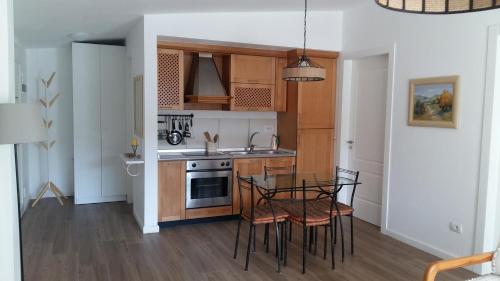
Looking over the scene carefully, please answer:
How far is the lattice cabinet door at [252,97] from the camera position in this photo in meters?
5.27

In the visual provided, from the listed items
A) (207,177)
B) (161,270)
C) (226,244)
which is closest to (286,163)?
(207,177)

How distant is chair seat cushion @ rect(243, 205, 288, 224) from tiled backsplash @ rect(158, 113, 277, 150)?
190cm

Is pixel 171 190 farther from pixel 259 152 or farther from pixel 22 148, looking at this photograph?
pixel 22 148

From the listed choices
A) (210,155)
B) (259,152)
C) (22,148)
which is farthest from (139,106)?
(22,148)

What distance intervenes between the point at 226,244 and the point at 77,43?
3727 millimetres

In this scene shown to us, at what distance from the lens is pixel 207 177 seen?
493 centimetres

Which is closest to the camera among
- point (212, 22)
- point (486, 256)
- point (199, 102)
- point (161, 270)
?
point (486, 256)

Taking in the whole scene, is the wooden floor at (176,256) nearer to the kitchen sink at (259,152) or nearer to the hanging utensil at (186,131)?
the kitchen sink at (259,152)

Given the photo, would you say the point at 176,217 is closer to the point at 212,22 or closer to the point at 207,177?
the point at 207,177

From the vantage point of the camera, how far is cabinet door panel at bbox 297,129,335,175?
5449 millimetres

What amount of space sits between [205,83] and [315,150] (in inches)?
72.4

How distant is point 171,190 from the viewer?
476 centimetres

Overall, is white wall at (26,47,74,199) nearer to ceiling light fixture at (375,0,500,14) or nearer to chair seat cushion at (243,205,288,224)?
chair seat cushion at (243,205,288,224)

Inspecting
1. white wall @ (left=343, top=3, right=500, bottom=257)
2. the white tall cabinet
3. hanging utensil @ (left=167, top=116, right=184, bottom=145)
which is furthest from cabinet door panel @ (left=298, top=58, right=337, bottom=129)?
the white tall cabinet
